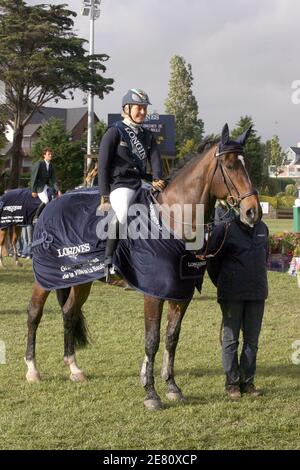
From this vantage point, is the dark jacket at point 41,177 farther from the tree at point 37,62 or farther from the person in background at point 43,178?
the tree at point 37,62

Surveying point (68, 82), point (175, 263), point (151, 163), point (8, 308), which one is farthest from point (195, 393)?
point (68, 82)

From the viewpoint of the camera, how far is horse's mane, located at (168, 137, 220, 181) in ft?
17.6

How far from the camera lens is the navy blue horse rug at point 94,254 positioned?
5.21 meters

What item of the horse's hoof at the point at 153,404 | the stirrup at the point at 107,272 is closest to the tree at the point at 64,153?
the stirrup at the point at 107,272

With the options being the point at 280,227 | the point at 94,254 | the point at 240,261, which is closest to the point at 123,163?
the point at 94,254

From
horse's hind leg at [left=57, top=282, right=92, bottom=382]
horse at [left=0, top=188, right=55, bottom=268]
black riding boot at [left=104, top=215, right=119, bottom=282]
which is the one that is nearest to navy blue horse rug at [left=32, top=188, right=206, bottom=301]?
black riding boot at [left=104, top=215, right=119, bottom=282]

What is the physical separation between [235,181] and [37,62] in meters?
28.8

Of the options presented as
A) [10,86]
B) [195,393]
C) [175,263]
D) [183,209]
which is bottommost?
[195,393]

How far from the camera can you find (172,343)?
223 inches

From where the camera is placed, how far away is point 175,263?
17.1ft

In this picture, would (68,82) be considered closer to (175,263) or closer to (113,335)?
(113,335)

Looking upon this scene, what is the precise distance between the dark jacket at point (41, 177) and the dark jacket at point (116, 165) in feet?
24.9

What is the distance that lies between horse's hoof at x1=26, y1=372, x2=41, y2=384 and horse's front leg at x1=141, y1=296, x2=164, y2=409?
1138mm
